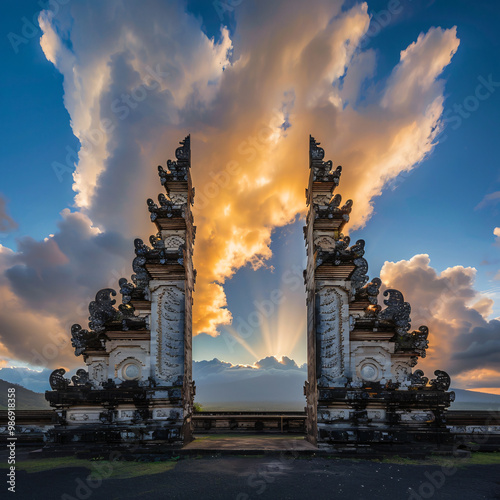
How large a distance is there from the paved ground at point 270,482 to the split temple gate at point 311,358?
1.65 m

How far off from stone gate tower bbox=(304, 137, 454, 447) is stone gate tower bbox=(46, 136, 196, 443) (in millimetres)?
4557

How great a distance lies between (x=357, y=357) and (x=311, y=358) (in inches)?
71.6

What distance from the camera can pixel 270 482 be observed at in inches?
316

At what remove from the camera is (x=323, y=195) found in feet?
48.1

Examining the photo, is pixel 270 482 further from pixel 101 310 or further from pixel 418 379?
pixel 101 310

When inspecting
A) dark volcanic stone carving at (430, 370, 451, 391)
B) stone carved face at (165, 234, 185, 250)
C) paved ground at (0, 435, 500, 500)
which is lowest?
paved ground at (0, 435, 500, 500)

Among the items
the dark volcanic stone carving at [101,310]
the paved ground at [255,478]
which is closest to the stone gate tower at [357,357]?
the paved ground at [255,478]

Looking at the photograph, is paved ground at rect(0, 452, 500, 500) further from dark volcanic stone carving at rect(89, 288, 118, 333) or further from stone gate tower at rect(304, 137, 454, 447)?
dark volcanic stone carving at rect(89, 288, 118, 333)

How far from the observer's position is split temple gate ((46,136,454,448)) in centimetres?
1146

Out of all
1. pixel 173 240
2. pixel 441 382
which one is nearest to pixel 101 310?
pixel 173 240

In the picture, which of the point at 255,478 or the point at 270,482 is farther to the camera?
the point at 255,478

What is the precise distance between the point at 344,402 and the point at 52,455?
8974 millimetres

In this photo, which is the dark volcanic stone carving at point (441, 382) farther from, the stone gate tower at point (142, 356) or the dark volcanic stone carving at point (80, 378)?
the dark volcanic stone carving at point (80, 378)

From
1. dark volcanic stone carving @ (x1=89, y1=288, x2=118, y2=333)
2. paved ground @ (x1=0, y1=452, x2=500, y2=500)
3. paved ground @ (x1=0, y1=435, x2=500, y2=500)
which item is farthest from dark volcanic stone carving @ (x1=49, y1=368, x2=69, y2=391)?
paved ground @ (x1=0, y1=452, x2=500, y2=500)
